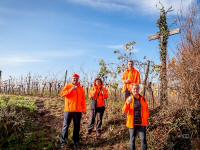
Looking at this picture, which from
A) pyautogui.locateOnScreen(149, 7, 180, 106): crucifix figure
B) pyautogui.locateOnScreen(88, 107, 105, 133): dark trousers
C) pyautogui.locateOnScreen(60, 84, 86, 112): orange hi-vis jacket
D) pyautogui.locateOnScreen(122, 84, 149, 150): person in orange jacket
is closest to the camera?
pyautogui.locateOnScreen(122, 84, 149, 150): person in orange jacket

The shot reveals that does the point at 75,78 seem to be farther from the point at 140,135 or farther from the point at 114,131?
the point at 140,135

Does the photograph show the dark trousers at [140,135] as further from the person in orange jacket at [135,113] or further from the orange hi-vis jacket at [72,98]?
the orange hi-vis jacket at [72,98]

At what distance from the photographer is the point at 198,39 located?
10.5m

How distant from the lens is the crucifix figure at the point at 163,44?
37.7 feet

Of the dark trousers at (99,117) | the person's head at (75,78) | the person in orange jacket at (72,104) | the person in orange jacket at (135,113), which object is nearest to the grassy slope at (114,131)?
the dark trousers at (99,117)

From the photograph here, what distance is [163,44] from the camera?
1329 cm

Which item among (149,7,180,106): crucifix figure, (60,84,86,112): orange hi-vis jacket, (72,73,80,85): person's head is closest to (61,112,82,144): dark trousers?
(60,84,86,112): orange hi-vis jacket

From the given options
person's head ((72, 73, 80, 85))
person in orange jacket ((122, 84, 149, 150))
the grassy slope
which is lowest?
the grassy slope

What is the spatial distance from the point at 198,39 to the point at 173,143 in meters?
3.23

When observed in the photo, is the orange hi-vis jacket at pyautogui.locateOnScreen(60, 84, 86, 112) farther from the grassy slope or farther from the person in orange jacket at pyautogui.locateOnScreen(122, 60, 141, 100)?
the person in orange jacket at pyautogui.locateOnScreen(122, 60, 141, 100)

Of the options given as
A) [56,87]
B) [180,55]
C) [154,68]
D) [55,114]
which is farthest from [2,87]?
[180,55]

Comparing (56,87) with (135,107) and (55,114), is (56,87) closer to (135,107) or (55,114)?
(55,114)

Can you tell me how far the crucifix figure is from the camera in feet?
37.7

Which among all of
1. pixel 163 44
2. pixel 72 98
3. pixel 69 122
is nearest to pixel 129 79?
pixel 72 98
